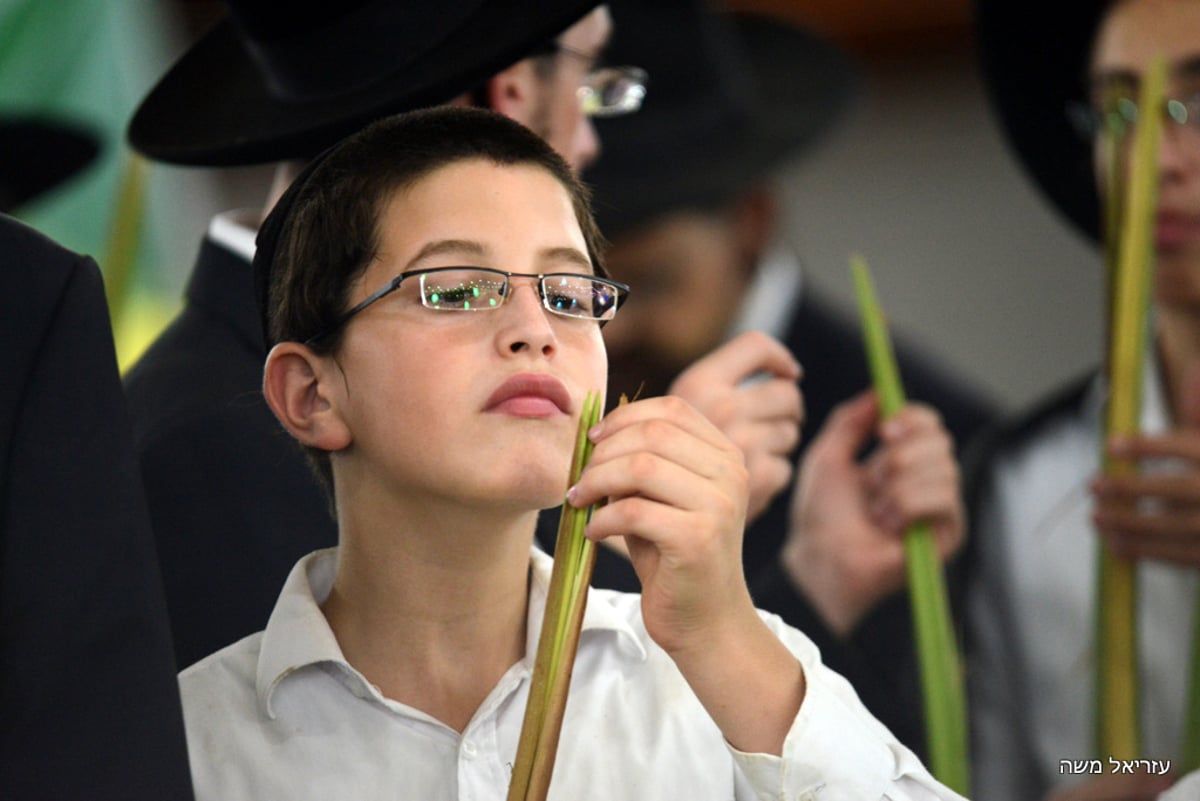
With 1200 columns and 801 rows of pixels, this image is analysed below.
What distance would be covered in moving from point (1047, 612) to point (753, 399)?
0.38 metres

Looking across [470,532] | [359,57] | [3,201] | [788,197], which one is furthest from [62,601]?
[788,197]

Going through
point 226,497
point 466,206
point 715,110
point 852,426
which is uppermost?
point 466,206

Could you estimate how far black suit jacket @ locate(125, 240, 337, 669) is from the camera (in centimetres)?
58

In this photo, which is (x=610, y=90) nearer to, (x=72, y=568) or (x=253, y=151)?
(x=253, y=151)

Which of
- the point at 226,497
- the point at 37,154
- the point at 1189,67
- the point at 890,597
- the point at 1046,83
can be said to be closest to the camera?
the point at 226,497

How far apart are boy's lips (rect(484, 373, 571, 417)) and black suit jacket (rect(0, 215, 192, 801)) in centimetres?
12

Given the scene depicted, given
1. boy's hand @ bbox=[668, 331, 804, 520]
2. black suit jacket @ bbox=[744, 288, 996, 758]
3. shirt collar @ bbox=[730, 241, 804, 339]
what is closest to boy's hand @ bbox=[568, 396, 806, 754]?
black suit jacket @ bbox=[744, 288, 996, 758]

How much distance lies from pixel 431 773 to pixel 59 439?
0.17 metres

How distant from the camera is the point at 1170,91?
0.96 meters

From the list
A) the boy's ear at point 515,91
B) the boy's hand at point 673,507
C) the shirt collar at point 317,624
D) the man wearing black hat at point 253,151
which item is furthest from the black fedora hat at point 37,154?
the boy's hand at point 673,507

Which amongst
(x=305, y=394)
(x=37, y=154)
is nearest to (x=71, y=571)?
(x=305, y=394)

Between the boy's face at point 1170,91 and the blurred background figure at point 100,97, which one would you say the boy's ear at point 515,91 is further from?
the blurred background figure at point 100,97

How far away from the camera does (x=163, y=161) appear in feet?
2.28

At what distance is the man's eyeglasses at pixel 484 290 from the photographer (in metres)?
0.52
